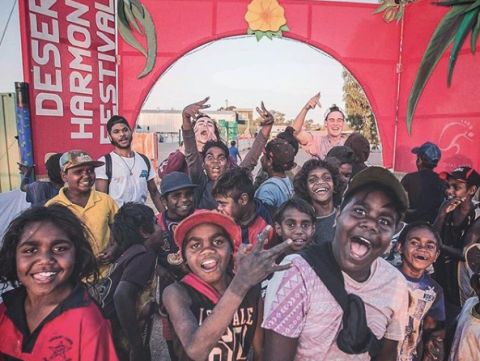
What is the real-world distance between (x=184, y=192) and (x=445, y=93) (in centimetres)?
606

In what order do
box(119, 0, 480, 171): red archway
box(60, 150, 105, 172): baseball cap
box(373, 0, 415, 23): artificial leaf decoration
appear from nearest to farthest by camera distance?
box(60, 150, 105, 172): baseball cap, box(119, 0, 480, 171): red archway, box(373, 0, 415, 23): artificial leaf decoration

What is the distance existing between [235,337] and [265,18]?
6.62 metres

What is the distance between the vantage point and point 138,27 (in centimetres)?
657

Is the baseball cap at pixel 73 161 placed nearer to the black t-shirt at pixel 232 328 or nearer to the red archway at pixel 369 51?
the black t-shirt at pixel 232 328

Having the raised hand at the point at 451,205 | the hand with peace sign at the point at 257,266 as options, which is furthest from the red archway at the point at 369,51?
the hand with peace sign at the point at 257,266

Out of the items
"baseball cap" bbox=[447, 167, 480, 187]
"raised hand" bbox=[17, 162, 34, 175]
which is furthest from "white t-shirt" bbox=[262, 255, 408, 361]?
"raised hand" bbox=[17, 162, 34, 175]

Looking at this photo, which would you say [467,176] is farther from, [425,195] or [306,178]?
[306,178]

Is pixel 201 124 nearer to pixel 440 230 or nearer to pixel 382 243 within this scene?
pixel 440 230

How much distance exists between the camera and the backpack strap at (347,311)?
4.00 ft

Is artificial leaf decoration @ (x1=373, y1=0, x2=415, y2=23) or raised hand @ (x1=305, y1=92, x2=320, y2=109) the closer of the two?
raised hand @ (x1=305, y1=92, x2=320, y2=109)

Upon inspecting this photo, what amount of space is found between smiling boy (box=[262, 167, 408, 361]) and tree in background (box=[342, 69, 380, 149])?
1583 cm

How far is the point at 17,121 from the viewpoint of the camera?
178 inches

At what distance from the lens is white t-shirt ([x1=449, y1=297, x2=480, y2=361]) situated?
70.4 inches

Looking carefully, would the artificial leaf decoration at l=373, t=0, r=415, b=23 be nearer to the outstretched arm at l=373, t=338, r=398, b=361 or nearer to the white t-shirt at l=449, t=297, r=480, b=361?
the white t-shirt at l=449, t=297, r=480, b=361
